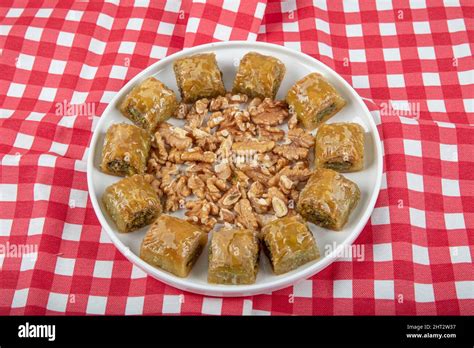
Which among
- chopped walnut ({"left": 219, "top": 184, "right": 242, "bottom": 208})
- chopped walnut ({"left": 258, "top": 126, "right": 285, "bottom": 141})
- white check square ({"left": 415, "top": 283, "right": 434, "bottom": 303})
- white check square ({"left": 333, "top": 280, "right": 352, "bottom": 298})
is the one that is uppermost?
chopped walnut ({"left": 258, "top": 126, "right": 285, "bottom": 141})

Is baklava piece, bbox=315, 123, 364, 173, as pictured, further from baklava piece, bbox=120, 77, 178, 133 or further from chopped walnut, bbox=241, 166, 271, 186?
baklava piece, bbox=120, 77, 178, 133

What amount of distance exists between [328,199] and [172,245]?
0.58 meters

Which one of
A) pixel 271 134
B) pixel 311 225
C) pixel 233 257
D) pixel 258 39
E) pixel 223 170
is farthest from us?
pixel 258 39

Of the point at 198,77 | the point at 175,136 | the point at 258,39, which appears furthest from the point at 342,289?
the point at 258,39

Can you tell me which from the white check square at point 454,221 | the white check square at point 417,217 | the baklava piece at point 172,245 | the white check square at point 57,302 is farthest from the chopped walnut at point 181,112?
the white check square at point 454,221

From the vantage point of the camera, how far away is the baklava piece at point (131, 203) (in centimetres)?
217

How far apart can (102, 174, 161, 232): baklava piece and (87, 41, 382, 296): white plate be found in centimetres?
4

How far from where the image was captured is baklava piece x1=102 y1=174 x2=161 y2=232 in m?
2.17

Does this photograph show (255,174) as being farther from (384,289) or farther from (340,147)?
(384,289)

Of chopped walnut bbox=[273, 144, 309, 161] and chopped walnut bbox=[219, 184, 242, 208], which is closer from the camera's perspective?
chopped walnut bbox=[219, 184, 242, 208]

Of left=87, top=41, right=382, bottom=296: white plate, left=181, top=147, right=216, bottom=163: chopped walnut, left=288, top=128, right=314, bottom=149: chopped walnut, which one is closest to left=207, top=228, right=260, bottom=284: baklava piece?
left=87, top=41, right=382, bottom=296: white plate

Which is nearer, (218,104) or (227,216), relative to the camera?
(227,216)

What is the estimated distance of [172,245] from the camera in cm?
206

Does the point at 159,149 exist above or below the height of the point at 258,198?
above
